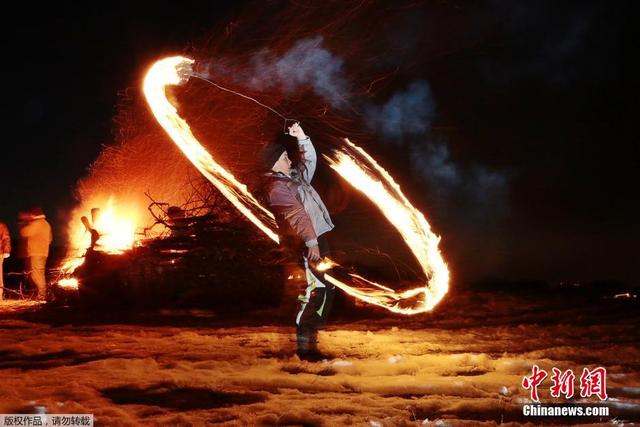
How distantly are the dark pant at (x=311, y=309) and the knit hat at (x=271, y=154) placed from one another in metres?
0.93

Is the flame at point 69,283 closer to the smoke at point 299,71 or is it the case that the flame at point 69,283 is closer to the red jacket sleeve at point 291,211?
the smoke at point 299,71

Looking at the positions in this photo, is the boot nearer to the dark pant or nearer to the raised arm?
the dark pant

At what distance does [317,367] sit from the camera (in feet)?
17.3

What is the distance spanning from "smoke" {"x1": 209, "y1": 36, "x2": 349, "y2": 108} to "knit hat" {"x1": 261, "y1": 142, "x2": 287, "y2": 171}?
435 centimetres

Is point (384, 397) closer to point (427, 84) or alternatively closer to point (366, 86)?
point (366, 86)

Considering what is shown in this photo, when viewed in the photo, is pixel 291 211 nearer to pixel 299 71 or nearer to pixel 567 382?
pixel 567 382

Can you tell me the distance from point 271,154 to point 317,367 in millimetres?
2007

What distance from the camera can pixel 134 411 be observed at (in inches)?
159

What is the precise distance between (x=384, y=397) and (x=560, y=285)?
9142mm

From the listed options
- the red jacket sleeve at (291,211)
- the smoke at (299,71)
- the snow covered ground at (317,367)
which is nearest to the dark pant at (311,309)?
the snow covered ground at (317,367)

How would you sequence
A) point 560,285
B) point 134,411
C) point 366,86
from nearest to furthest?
point 134,411 → point 366,86 → point 560,285

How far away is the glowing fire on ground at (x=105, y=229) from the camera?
40.8 feet

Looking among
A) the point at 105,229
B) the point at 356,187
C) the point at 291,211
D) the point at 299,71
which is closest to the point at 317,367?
the point at 291,211

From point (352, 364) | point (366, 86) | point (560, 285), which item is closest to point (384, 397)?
point (352, 364)
